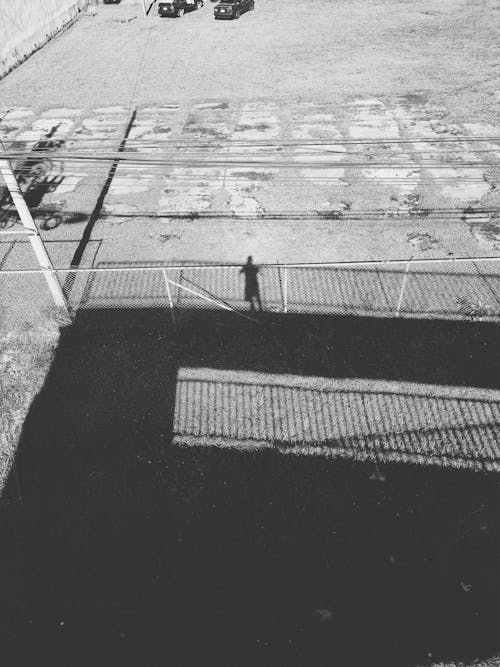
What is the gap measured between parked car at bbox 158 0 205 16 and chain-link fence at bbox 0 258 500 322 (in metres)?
29.0

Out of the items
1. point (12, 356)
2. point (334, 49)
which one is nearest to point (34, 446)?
point (12, 356)

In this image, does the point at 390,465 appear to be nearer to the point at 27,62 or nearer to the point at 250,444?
the point at 250,444

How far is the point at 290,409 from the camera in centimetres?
909

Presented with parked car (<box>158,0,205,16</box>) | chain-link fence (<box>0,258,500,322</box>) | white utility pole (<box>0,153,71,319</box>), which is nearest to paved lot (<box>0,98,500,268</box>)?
chain-link fence (<box>0,258,500,322</box>)

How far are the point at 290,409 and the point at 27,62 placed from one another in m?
30.2

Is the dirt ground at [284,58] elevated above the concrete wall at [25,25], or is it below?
below

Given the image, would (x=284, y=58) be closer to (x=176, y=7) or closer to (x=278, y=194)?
(x=176, y=7)

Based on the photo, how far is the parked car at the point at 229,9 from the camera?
30594 millimetres

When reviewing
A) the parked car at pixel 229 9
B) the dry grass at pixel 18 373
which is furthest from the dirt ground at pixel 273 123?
the dry grass at pixel 18 373

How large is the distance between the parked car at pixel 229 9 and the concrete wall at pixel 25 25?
11.4m

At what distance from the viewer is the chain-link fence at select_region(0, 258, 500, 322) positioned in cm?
1094

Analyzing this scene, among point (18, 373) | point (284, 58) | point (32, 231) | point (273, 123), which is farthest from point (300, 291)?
point (284, 58)

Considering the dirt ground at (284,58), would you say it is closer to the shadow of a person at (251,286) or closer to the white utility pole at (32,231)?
the shadow of a person at (251,286)

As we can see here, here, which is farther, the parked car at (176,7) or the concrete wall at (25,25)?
the parked car at (176,7)
